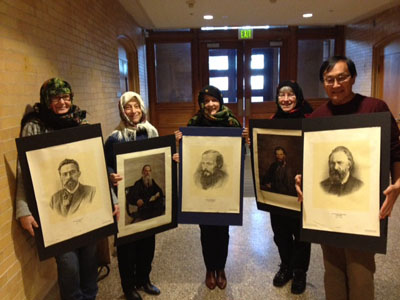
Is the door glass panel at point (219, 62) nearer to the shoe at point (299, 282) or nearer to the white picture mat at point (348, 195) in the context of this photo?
the shoe at point (299, 282)

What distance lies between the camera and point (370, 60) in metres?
6.58

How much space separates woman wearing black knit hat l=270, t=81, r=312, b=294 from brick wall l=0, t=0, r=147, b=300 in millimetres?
1601

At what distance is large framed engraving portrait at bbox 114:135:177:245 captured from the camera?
194cm

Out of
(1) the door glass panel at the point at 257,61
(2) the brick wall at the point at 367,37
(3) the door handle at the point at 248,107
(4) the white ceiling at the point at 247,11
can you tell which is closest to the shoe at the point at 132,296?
(4) the white ceiling at the point at 247,11

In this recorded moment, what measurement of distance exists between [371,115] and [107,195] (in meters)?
1.40

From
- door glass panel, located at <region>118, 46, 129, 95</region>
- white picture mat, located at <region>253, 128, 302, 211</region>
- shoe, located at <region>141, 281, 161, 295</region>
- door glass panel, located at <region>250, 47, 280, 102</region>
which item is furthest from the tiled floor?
door glass panel, located at <region>250, 47, 280, 102</region>

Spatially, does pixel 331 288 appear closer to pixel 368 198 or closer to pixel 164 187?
pixel 368 198

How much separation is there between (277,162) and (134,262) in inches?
45.1

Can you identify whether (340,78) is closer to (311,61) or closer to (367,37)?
(367,37)

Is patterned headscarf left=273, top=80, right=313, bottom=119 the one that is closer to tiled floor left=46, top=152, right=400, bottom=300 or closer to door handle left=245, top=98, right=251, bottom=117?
tiled floor left=46, top=152, right=400, bottom=300

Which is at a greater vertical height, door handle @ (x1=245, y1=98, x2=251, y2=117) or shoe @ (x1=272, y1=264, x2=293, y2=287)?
door handle @ (x1=245, y1=98, x2=251, y2=117)

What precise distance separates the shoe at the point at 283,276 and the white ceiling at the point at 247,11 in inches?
168

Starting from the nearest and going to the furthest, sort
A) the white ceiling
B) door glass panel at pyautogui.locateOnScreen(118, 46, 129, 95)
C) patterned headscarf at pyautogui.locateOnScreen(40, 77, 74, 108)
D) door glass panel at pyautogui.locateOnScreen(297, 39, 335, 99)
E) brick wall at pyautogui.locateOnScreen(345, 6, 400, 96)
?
patterned headscarf at pyautogui.locateOnScreen(40, 77, 74, 108)
the white ceiling
door glass panel at pyautogui.locateOnScreen(118, 46, 129, 95)
brick wall at pyautogui.locateOnScreen(345, 6, 400, 96)
door glass panel at pyautogui.locateOnScreen(297, 39, 335, 99)

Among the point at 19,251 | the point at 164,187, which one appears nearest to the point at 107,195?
the point at 164,187
